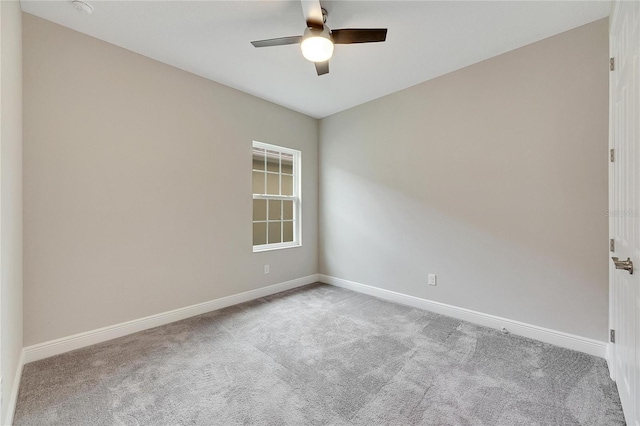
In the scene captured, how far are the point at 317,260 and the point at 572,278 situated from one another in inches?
123

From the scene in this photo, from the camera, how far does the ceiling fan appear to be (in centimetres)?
184

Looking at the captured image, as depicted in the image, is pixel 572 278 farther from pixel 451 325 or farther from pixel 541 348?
pixel 451 325

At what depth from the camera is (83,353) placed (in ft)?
7.27

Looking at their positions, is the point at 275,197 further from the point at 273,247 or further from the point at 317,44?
the point at 317,44

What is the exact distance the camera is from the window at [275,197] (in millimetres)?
3826

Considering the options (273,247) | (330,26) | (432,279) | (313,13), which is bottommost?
(432,279)

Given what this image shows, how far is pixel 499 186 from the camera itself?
104 inches

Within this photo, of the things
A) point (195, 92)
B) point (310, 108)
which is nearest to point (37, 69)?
point (195, 92)

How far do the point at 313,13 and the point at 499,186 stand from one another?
2.30 m

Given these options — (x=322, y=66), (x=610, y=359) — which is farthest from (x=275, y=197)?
(x=610, y=359)

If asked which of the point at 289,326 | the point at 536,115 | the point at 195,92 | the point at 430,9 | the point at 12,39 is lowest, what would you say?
the point at 289,326

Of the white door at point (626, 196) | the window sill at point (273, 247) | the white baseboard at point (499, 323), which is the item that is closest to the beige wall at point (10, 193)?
the window sill at point (273, 247)

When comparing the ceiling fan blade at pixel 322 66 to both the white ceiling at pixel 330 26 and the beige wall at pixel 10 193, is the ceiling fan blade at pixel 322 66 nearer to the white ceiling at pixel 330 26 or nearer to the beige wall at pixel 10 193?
the white ceiling at pixel 330 26

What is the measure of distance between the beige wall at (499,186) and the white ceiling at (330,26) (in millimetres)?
296
